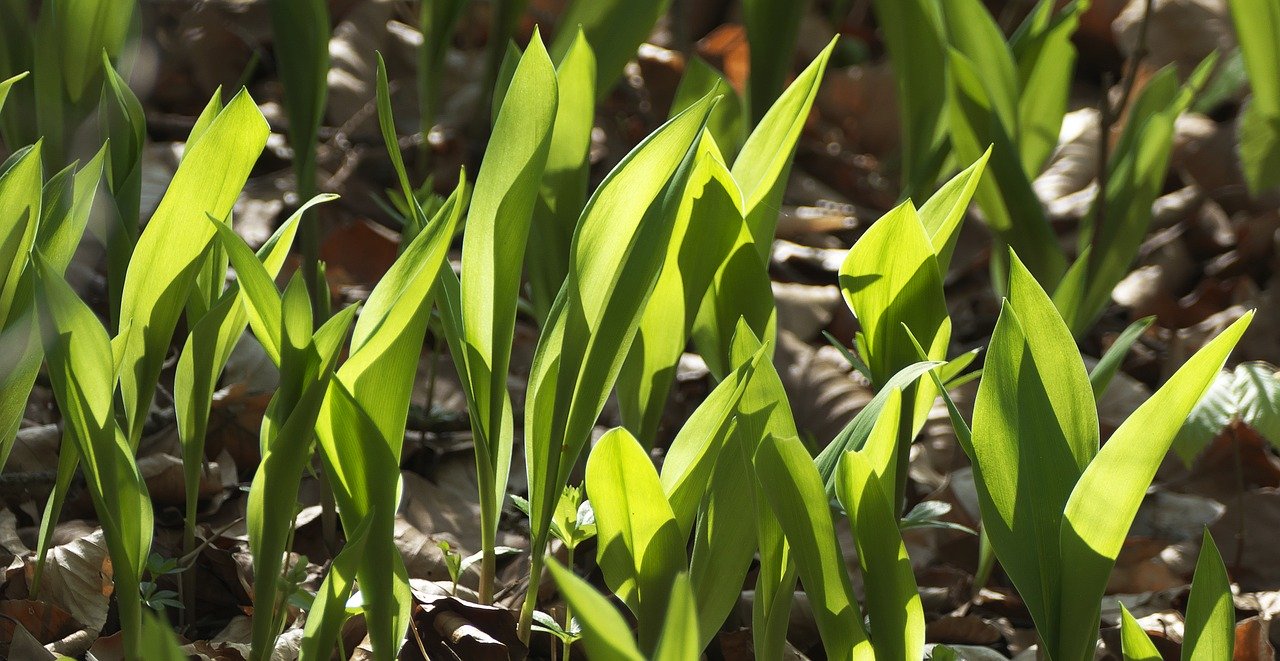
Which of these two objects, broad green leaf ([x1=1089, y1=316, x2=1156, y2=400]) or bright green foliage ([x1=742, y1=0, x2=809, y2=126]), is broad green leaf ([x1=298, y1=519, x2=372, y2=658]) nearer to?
broad green leaf ([x1=1089, y1=316, x2=1156, y2=400])

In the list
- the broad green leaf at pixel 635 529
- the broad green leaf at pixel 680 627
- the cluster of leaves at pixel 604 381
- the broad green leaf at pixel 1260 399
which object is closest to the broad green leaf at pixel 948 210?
the cluster of leaves at pixel 604 381

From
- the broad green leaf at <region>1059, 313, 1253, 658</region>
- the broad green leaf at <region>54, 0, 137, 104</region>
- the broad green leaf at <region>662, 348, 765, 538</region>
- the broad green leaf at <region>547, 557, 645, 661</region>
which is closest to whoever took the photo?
the broad green leaf at <region>547, 557, 645, 661</region>

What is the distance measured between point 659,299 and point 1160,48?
2197mm

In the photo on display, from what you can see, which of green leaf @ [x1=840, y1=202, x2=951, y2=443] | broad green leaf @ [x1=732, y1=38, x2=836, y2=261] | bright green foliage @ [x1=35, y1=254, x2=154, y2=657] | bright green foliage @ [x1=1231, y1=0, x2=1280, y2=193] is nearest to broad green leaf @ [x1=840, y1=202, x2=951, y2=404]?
green leaf @ [x1=840, y1=202, x2=951, y2=443]

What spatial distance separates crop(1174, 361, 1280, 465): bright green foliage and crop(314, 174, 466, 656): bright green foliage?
836 mm

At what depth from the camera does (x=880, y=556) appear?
0.73 meters

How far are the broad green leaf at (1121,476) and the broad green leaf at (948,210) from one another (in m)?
0.20

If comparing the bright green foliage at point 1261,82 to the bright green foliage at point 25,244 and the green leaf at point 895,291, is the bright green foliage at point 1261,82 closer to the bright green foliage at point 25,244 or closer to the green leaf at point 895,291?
the green leaf at point 895,291

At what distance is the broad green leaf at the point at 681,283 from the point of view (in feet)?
2.85

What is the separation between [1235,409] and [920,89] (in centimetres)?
49

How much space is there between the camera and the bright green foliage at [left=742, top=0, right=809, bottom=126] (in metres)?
1.34

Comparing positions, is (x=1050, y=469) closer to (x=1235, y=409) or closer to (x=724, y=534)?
(x=724, y=534)

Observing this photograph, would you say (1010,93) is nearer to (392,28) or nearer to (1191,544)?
(1191,544)

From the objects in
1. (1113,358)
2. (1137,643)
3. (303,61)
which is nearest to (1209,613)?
(1137,643)
